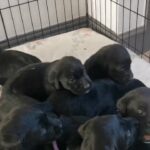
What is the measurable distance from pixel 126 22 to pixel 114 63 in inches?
39.2

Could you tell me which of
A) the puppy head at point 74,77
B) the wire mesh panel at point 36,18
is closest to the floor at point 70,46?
the wire mesh panel at point 36,18

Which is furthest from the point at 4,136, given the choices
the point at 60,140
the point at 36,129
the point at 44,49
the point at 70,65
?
the point at 44,49

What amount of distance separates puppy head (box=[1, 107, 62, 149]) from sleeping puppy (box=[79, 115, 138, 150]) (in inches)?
6.0

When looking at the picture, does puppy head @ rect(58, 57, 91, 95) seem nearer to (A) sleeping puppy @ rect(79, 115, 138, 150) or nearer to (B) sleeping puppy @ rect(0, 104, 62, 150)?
(B) sleeping puppy @ rect(0, 104, 62, 150)

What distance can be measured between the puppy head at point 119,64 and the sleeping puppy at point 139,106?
316 millimetres

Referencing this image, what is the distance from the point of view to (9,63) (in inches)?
69.4

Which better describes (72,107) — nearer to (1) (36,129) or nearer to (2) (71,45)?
(1) (36,129)

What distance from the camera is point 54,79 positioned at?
4.88 ft

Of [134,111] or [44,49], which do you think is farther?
[44,49]

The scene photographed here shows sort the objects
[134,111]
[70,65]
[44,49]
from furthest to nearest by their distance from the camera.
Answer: [44,49] → [70,65] → [134,111]

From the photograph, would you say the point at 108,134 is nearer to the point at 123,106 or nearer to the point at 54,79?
the point at 123,106

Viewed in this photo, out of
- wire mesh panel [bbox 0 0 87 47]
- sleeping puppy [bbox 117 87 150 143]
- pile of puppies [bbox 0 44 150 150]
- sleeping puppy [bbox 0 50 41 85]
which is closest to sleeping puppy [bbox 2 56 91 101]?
pile of puppies [bbox 0 44 150 150]

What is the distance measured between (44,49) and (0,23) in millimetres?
527

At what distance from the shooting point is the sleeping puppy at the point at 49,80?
144 centimetres
